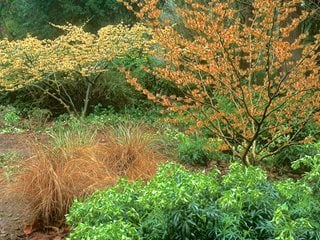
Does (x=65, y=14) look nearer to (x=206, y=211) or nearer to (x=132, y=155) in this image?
(x=132, y=155)

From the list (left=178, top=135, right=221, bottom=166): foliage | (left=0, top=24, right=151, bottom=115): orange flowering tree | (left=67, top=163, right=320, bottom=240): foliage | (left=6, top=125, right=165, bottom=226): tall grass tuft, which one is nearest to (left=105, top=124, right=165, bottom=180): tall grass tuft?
(left=6, top=125, right=165, bottom=226): tall grass tuft

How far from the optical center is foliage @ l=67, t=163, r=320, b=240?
262cm

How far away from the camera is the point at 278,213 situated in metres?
2.54

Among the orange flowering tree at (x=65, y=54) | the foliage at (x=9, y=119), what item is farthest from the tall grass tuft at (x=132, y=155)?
the foliage at (x=9, y=119)

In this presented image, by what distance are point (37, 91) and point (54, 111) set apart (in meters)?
0.60

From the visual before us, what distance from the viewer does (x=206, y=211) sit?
2.74m

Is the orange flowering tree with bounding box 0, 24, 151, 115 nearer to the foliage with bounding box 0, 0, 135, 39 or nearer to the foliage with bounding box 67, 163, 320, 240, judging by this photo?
the foliage with bounding box 0, 0, 135, 39

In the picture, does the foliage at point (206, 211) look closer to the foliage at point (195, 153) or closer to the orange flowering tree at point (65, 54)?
the foliage at point (195, 153)

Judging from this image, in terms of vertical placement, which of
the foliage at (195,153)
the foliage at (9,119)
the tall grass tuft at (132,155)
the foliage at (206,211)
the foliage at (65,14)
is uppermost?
the foliage at (206,211)

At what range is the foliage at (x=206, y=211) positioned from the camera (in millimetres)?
2617

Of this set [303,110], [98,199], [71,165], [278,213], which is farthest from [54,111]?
[278,213]

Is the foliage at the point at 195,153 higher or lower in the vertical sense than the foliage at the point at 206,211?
lower

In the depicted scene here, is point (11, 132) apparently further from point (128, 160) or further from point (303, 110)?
point (303, 110)

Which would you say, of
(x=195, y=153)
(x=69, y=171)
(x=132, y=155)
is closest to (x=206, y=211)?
→ (x=69, y=171)
